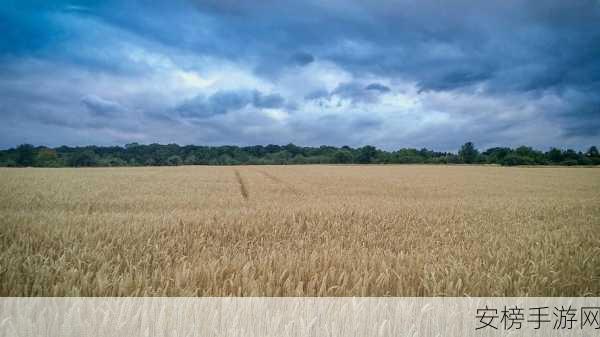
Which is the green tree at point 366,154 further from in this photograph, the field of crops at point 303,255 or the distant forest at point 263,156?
the field of crops at point 303,255

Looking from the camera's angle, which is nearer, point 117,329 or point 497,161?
point 117,329

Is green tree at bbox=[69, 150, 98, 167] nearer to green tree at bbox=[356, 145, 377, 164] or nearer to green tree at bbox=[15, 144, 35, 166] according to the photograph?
green tree at bbox=[15, 144, 35, 166]

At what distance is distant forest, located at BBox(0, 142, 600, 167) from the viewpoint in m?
49.6

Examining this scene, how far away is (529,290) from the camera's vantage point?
9.53 ft

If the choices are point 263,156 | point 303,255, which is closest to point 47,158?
point 263,156

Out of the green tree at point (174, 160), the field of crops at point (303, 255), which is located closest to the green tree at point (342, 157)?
the green tree at point (174, 160)

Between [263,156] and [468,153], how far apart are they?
2377 inches

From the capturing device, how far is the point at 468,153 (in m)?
87.9

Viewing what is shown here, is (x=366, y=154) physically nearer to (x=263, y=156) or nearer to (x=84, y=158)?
(x=263, y=156)

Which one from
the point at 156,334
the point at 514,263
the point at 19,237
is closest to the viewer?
the point at 156,334

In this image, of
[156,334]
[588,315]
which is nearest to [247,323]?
[156,334]

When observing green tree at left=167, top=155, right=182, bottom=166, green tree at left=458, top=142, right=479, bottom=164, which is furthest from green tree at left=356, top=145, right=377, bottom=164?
green tree at left=167, top=155, right=182, bottom=166

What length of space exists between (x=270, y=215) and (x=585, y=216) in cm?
961

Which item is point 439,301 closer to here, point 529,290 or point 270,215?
point 529,290
